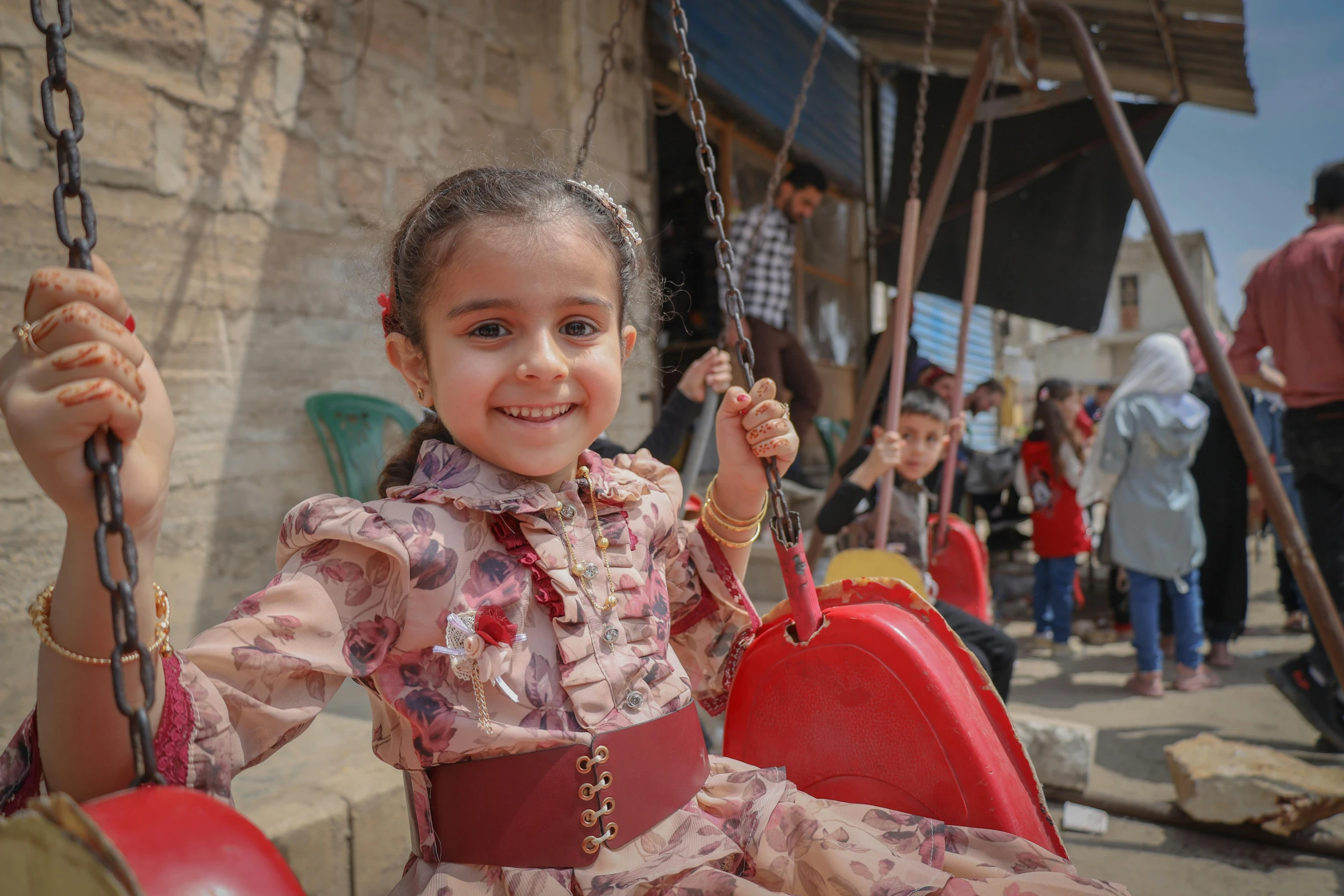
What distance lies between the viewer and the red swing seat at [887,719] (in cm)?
126

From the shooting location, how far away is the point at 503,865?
3.61 feet

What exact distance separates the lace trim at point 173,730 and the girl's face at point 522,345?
1.56 feet

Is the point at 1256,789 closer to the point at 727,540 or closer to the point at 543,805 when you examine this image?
the point at 727,540

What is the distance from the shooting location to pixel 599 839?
1105 mm

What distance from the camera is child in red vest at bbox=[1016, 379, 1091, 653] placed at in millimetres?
5148

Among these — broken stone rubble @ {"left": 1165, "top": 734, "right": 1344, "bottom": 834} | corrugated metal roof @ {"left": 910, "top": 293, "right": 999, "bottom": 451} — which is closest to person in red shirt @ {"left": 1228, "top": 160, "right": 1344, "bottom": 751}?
broken stone rubble @ {"left": 1165, "top": 734, "right": 1344, "bottom": 834}

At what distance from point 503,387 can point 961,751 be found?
87cm

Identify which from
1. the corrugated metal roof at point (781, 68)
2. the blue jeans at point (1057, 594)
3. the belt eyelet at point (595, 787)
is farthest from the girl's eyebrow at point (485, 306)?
the blue jeans at point (1057, 594)

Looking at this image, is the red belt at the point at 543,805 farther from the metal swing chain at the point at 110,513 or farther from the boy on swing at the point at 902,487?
the boy on swing at the point at 902,487

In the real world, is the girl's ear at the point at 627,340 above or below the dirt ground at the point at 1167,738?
above

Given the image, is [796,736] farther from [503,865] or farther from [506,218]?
[506,218]

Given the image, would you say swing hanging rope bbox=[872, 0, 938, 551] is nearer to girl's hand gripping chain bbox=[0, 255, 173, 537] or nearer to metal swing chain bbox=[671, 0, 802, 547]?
metal swing chain bbox=[671, 0, 802, 547]

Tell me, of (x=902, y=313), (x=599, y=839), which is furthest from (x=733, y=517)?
(x=902, y=313)

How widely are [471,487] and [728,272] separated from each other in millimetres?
581
